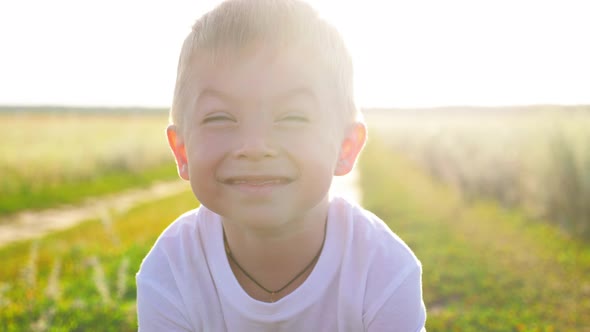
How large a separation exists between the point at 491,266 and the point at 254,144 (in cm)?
481

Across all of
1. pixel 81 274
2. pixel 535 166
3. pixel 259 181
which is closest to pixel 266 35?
pixel 259 181

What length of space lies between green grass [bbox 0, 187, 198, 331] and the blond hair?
2.26 meters

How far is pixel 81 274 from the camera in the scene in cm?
554

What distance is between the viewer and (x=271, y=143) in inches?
63.8

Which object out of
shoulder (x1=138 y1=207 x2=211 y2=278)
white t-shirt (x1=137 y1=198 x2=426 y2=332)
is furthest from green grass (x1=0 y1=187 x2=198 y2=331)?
white t-shirt (x1=137 y1=198 x2=426 y2=332)

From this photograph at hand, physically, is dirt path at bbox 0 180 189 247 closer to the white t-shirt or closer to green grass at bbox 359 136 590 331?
green grass at bbox 359 136 590 331

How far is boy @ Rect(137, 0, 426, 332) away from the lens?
1.64 metres

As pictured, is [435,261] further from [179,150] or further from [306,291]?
[179,150]

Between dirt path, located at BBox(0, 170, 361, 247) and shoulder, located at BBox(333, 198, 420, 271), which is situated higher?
shoulder, located at BBox(333, 198, 420, 271)

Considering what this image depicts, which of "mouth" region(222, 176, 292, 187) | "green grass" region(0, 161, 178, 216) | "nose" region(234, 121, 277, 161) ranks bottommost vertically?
"green grass" region(0, 161, 178, 216)

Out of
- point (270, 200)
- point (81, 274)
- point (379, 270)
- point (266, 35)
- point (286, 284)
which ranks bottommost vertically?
point (81, 274)

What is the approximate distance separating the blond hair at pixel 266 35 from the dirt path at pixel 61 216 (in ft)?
17.5

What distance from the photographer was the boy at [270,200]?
64.6 inches

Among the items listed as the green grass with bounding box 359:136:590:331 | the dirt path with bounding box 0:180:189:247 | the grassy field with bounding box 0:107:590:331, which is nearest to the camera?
the grassy field with bounding box 0:107:590:331
